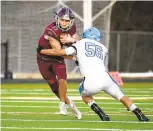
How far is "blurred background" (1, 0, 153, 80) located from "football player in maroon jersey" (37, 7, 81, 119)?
1431 centimetres

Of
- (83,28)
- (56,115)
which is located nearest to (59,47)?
(56,115)

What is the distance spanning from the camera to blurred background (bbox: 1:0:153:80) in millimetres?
26000

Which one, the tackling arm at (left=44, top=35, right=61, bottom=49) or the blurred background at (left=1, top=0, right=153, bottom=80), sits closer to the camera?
the tackling arm at (left=44, top=35, right=61, bottom=49)

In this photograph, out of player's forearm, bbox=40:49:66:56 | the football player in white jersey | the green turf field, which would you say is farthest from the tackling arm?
the green turf field

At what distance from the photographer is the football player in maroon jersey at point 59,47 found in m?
10.6

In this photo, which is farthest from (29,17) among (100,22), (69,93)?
(69,93)

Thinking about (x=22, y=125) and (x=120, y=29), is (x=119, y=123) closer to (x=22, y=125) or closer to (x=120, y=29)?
(x=22, y=125)

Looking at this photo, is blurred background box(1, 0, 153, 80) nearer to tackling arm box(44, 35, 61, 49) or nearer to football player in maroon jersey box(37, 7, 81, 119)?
football player in maroon jersey box(37, 7, 81, 119)

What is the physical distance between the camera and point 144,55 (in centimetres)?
2633

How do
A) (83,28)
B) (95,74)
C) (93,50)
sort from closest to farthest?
1. (95,74)
2. (93,50)
3. (83,28)

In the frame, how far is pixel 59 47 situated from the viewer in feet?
34.9

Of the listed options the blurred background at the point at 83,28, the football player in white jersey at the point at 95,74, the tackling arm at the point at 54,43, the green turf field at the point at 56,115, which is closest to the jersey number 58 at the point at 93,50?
the football player in white jersey at the point at 95,74

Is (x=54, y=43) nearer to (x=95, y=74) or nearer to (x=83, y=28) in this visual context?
(x=95, y=74)

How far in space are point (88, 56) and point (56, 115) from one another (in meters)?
1.59
